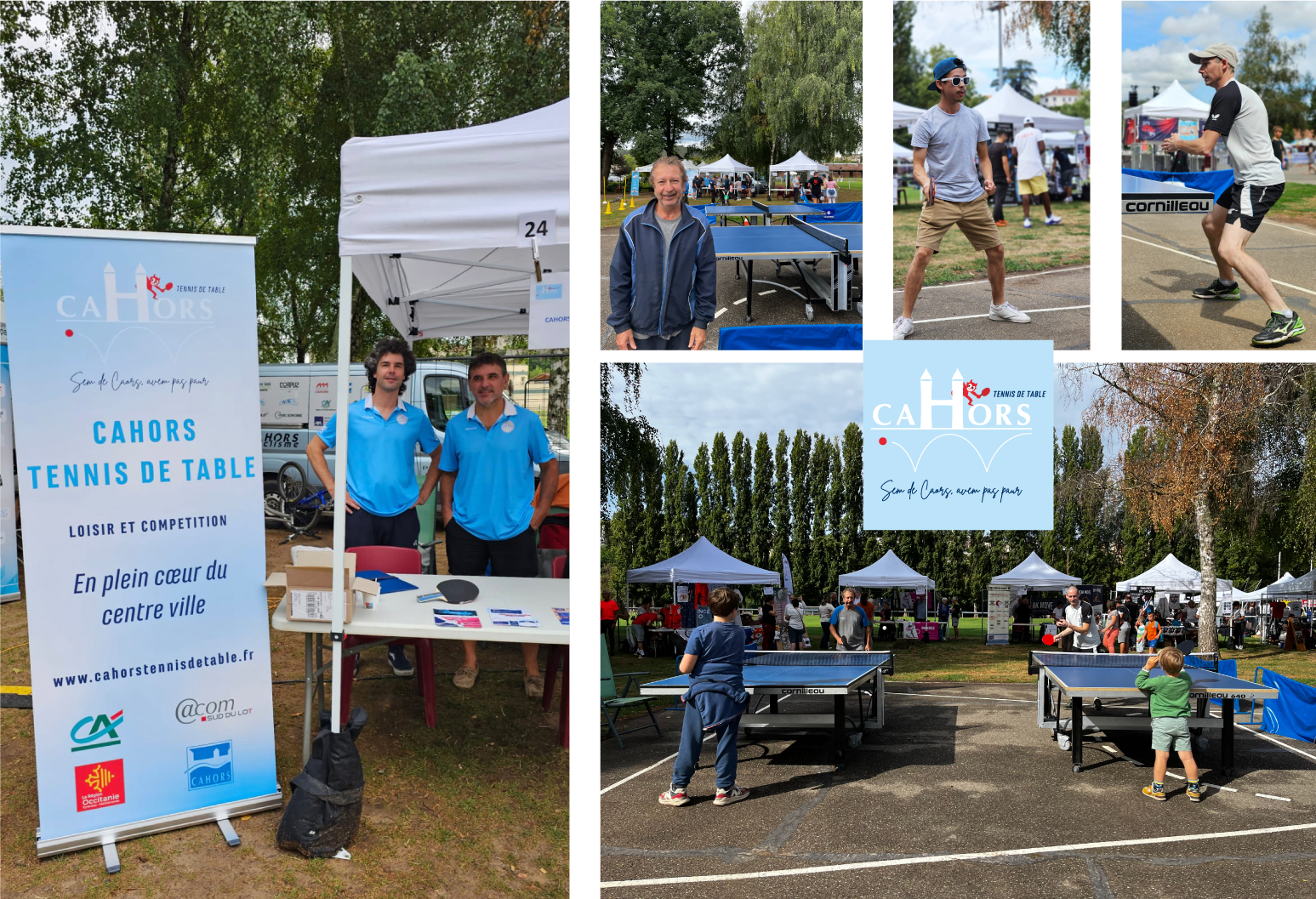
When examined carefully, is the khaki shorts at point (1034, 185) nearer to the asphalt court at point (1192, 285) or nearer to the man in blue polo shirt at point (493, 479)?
the asphalt court at point (1192, 285)

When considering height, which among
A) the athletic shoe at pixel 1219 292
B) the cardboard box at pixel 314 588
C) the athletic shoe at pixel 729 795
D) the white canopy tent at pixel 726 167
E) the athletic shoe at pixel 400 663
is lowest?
the athletic shoe at pixel 729 795

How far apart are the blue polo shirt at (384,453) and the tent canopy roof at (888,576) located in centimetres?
237

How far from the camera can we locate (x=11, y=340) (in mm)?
2971

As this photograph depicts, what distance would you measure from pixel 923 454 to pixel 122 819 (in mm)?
3050

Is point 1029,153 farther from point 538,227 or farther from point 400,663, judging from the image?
point 400,663

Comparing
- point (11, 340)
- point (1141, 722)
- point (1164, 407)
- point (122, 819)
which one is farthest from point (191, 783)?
point (1164, 407)

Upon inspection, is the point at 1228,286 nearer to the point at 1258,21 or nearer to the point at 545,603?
the point at 1258,21

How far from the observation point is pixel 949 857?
3.62 meters

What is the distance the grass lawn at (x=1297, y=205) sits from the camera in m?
3.69

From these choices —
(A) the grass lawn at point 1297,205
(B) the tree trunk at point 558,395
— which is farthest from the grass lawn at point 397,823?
(B) the tree trunk at point 558,395

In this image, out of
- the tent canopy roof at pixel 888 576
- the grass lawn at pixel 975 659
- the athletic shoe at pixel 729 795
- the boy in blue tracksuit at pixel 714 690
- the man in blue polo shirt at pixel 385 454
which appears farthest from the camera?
the grass lawn at pixel 975 659

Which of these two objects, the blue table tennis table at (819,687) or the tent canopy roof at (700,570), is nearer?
the blue table tennis table at (819,687)

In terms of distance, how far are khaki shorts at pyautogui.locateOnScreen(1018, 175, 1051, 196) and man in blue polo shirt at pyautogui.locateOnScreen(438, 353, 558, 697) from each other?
2116mm

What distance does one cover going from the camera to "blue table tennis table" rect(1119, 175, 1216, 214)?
3.58 m
